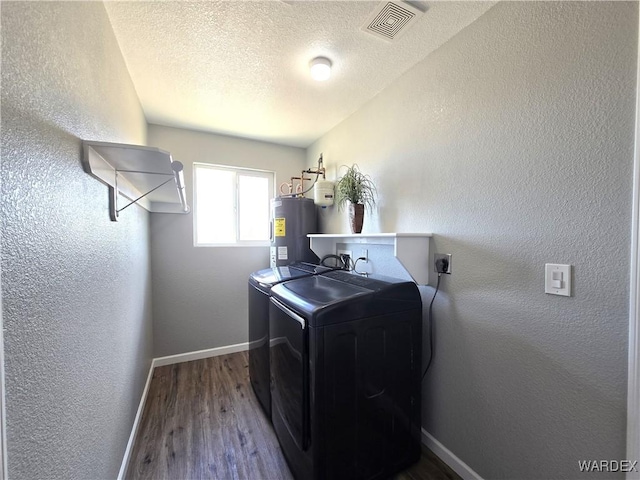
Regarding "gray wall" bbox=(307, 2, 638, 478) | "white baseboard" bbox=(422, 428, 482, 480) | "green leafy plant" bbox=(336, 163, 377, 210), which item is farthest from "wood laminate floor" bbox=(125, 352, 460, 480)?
"green leafy plant" bbox=(336, 163, 377, 210)

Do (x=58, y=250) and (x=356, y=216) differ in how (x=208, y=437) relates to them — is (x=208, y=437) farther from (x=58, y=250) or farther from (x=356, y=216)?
(x=356, y=216)

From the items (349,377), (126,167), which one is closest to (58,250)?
(126,167)

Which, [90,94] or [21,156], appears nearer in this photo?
[21,156]

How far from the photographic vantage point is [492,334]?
49.6 inches

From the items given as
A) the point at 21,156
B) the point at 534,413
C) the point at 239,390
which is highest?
Answer: the point at 21,156

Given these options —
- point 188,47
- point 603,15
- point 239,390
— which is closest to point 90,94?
point 188,47

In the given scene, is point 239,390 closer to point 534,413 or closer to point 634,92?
point 534,413

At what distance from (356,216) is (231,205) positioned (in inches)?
66.2

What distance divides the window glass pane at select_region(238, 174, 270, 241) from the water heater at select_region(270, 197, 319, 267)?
499 millimetres

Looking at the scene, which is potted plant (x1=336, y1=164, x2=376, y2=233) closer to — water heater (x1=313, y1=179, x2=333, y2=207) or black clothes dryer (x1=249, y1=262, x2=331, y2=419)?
water heater (x1=313, y1=179, x2=333, y2=207)

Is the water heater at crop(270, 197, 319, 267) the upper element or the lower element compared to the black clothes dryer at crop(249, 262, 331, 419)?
upper

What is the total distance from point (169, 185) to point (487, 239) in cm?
183

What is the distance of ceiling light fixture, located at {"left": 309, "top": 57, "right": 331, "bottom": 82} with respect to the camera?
62.6 inches

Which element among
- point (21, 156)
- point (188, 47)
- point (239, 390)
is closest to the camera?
point (21, 156)
